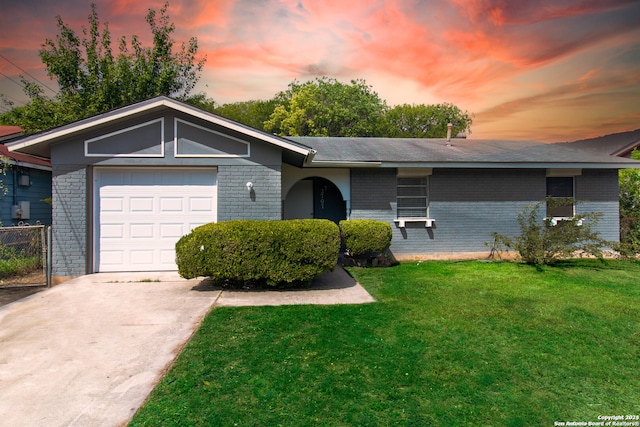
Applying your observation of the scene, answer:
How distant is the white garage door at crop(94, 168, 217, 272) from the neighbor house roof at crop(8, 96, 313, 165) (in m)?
1.04

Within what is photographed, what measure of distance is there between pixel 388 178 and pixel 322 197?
2.36 meters

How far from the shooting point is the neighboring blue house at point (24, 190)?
10.9m

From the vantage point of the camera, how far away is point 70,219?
7.80 meters

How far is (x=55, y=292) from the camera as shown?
671 centimetres

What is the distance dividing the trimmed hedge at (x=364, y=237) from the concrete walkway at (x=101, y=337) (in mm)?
1252

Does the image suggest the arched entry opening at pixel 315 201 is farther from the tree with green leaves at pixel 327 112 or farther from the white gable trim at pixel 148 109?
the tree with green leaves at pixel 327 112

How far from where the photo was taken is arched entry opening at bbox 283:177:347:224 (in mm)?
11664

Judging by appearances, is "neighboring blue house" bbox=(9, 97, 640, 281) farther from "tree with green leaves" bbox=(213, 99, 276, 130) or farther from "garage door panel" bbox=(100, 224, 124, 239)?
"tree with green leaves" bbox=(213, 99, 276, 130)

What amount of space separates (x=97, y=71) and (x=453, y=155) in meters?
19.5

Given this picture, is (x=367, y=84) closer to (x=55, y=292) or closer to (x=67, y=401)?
(x=55, y=292)

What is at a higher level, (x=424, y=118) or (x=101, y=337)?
(x=424, y=118)

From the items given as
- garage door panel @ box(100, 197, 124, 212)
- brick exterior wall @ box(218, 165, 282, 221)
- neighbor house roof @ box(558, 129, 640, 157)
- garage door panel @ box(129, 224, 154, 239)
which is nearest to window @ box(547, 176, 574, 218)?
brick exterior wall @ box(218, 165, 282, 221)

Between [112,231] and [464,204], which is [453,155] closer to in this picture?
[464,204]

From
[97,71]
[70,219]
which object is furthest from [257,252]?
[97,71]
